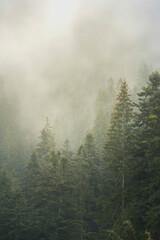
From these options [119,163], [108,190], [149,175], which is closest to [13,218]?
[108,190]

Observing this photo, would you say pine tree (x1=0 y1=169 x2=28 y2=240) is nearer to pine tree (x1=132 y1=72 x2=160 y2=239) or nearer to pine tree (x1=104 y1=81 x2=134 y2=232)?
pine tree (x1=104 y1=81 x2=134 y2=232)

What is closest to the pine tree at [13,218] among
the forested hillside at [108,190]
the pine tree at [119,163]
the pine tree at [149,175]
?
the forested hillside at [108,190]

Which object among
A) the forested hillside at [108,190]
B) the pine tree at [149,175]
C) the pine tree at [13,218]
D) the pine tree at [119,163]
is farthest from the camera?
the pine tree at [13,218]

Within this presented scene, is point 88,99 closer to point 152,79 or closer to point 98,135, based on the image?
point 98,135

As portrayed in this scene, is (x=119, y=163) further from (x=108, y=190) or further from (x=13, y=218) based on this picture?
(x=13, y=218)

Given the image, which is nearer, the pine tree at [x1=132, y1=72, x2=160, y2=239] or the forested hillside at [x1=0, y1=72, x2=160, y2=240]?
the pine tree at [x1=132, y1=72, x2=160, y2=239]

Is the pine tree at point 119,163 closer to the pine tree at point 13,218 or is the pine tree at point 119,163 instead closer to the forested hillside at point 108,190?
the forested hillside at point 108,190

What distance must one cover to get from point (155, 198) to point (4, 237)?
1950 cm

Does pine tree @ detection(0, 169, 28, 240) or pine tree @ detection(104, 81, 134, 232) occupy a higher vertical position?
pine tree @ detection(104, 81, 134, 232)

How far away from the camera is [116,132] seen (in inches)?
599

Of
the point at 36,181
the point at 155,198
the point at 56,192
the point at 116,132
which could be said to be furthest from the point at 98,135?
the point at 155,198

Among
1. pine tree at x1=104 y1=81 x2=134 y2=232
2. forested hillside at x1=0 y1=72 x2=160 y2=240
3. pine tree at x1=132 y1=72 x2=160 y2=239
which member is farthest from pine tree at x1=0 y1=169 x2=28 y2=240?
pine tree at x1=132 y1=72 x2=160 y2=239

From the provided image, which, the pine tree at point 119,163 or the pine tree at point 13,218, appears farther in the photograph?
the pine tree at point 13,218

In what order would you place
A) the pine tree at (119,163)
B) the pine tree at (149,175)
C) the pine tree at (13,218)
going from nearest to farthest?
the pine tree at (149,175)
the pine tree at (119,163)
the pine tree at (13,218)
